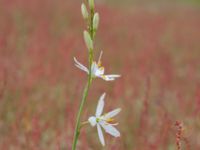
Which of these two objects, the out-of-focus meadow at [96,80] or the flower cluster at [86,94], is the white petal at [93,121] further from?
the out-of-focus meadow at [96,80]

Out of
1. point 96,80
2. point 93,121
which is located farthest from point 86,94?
point 96,80

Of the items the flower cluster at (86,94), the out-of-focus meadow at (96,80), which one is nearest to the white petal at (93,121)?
the flower cluster at (86,94)

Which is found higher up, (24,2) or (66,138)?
(24,2)

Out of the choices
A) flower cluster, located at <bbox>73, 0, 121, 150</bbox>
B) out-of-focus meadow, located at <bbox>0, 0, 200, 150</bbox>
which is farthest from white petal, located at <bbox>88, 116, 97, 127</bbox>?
out-of-focus meadow, located at <bbox>0, 0, 200, 150</bbox>

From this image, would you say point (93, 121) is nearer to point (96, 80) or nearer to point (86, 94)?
point (86, 94)

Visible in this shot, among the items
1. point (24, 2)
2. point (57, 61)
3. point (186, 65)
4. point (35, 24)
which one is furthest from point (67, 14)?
point (57, 61)

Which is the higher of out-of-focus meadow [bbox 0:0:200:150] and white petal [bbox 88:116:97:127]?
white petal [bbox 88:116:97:127]

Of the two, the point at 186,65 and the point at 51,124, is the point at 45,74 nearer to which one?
the point at 51,124

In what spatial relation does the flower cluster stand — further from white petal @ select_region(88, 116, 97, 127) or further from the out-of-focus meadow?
the out-of-focus meadow

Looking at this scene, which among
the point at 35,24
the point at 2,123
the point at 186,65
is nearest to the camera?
the point at 2,123
